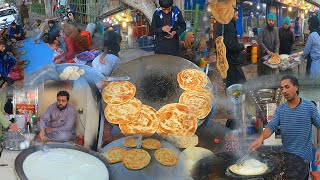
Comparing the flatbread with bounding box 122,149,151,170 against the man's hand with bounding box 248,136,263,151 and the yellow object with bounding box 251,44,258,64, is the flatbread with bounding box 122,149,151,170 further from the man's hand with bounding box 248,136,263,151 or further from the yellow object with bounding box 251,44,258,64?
the yellow object with bounding box 251,44,258,64

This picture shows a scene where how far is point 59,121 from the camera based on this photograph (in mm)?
4430

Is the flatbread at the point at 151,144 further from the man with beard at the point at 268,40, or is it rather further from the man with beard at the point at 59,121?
the man with beard at the point at 268,40

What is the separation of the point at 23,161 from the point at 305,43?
2874 millimetres

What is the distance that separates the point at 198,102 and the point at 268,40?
961 mm

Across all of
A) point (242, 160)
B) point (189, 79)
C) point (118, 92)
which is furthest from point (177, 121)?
point (242, 160)

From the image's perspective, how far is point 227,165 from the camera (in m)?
4.26

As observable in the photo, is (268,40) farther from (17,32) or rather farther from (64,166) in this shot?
(17,32)

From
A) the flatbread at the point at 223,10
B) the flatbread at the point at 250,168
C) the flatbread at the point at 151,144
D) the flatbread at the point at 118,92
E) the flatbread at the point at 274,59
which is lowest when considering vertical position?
the flatbread at the point at 250,168

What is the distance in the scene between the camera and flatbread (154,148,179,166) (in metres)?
4.40

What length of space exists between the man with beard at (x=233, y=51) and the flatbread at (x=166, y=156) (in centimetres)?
86

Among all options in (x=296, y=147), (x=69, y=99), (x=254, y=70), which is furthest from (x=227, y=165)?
(x=69, y=99)

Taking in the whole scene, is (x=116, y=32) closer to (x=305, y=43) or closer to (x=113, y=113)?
(x=113, y=113)

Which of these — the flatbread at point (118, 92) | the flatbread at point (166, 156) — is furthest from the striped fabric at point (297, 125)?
the flatbread at point (118, 92)

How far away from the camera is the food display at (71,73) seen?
4463mm
